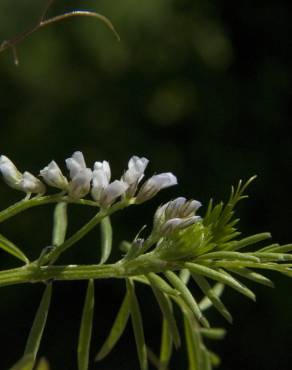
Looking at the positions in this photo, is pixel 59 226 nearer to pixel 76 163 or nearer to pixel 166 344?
pixel 76 163

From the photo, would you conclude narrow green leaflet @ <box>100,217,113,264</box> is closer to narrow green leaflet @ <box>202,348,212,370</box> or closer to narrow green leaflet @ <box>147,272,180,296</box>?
narrow green leaflet @ <box>147,272,180,296</box>

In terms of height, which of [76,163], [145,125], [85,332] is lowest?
[145,125]

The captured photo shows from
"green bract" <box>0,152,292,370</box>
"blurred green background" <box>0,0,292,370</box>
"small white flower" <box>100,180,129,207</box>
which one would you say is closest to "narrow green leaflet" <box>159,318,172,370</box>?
"green bract" <box>0,152,292,370</box>

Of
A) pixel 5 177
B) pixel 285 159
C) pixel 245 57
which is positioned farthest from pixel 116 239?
pixel 5 177

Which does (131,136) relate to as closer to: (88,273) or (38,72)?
(38,72)

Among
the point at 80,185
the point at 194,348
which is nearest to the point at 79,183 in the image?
the point at 80,185
